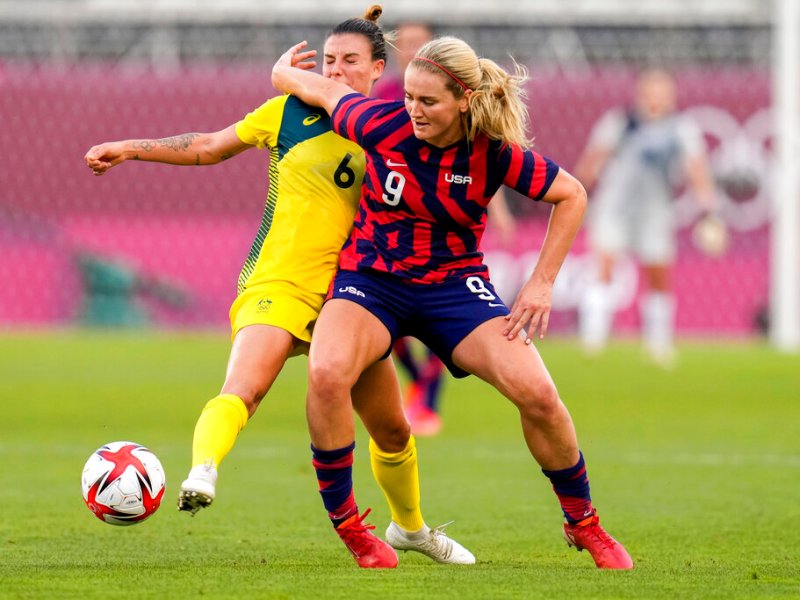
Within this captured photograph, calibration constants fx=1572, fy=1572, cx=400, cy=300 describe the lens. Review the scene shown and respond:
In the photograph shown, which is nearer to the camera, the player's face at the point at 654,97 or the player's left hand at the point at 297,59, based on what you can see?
the player's left hand at the point at 297,59

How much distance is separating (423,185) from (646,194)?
11.2m

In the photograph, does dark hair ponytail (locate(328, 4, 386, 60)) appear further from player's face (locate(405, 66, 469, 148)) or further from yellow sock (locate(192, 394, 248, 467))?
yellow sock (locate(192, 394, 248, 467))

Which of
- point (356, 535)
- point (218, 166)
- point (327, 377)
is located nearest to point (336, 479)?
Answer: point (356, 535)

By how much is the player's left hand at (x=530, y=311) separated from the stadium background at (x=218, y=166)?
1236cm

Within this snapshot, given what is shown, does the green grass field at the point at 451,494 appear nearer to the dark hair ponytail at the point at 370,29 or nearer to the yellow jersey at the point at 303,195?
the yellow jersey at the point at 303,195

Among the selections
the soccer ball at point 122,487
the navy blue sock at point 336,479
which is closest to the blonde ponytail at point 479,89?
the navy blue sock at point 336,479

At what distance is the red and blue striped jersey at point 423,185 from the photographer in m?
5.43

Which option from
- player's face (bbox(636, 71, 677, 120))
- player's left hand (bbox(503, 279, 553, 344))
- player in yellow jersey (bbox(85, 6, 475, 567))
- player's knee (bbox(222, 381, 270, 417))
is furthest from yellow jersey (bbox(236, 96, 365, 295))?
player's face (bbox(636, 71, 677, 120))

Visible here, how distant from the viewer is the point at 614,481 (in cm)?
805

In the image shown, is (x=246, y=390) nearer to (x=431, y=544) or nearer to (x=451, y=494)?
(x=431, y=544)

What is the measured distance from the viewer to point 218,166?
751 inches

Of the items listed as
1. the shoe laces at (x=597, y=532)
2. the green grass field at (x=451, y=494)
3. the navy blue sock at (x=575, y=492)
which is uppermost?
the navy blue sock at (x=575, y=492)

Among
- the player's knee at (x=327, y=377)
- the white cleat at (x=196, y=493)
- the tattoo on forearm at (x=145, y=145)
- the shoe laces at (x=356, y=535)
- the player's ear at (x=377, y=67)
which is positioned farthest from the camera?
the player's ear at (x=377, y=67)

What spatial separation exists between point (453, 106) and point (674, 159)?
11296 millimetres
